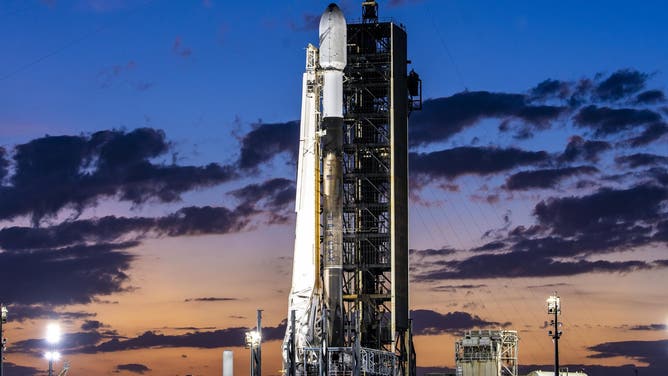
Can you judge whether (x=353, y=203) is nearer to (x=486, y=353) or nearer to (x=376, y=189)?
(x=376, y=189)

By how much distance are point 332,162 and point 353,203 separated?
12973 millimetres

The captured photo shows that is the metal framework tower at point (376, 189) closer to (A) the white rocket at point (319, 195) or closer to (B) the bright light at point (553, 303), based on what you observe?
(A) the white rocket at point (319, 195)

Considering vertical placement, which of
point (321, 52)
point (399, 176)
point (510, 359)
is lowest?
point (510, 359)

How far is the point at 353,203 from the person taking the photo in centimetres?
10825

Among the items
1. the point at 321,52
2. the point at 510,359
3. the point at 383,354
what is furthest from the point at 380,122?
the point at 510,359

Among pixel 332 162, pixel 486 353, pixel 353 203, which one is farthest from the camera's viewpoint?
pixel 486 353

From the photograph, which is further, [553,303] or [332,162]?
[332,162]

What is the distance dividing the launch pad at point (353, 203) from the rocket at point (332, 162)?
8cm

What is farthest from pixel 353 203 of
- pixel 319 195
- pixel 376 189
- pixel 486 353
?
pixel 486 353

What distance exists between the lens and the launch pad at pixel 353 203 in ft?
307

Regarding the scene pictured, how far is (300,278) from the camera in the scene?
96.1 m

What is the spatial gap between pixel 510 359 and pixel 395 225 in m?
24.9

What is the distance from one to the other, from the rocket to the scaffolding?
32.0 m

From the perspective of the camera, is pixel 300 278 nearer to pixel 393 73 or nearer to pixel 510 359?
pixel 393 73
